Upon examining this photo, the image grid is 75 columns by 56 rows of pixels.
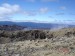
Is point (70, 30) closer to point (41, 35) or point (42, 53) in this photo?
point (41, 35)

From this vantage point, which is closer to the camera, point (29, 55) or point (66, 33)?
point (29, 55)

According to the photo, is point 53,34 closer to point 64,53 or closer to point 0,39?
point 0,39

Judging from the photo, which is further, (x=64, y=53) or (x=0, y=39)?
(x=0, y=39)

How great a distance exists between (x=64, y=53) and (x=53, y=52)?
42.7 inches

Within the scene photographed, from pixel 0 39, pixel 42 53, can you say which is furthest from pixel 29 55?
pixel 0 39

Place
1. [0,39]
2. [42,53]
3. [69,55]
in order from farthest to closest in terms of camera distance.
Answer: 1. [0,39]
2. [42,53]
3. [69,55]

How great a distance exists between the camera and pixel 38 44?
70.1 ft

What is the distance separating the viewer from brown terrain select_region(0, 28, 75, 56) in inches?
644

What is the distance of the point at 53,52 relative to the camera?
16.3 m

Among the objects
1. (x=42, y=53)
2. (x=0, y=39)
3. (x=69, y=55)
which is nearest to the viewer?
(x=69, y=55)

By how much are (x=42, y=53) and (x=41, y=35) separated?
67.7 ft

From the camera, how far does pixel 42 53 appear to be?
1623 centimetres

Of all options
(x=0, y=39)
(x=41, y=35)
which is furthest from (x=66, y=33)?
(x=0, y=39)

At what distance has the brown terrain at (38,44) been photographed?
16359 millimetres
